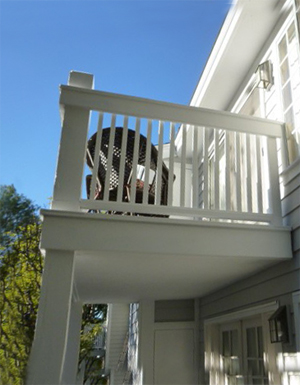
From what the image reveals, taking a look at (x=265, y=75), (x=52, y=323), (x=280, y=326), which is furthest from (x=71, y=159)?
(x=265, y=75)

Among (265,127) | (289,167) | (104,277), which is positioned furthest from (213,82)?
(104,277)

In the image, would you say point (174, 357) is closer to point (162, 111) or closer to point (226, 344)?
point (226, 344)

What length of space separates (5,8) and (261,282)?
2864mm

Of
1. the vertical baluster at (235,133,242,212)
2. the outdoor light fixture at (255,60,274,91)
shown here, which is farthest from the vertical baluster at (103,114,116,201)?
the outdoor light fixture at (255,60,274,91)

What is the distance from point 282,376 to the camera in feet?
9.82

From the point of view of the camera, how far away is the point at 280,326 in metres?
2.86

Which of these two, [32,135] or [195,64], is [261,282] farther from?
Answer: [195,64]

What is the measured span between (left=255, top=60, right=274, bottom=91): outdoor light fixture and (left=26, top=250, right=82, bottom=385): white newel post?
2.61 metres

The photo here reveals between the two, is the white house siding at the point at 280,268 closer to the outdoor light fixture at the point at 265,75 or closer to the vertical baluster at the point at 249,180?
the outdoor light fixture at the point at 265,75

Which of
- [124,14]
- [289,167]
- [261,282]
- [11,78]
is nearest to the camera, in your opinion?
[11,78]

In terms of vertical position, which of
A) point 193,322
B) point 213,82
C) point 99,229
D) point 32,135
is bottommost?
point 193,322

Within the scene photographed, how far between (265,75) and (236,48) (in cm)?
54

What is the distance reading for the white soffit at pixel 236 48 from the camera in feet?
12.0

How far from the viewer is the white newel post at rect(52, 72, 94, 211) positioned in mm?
2645
